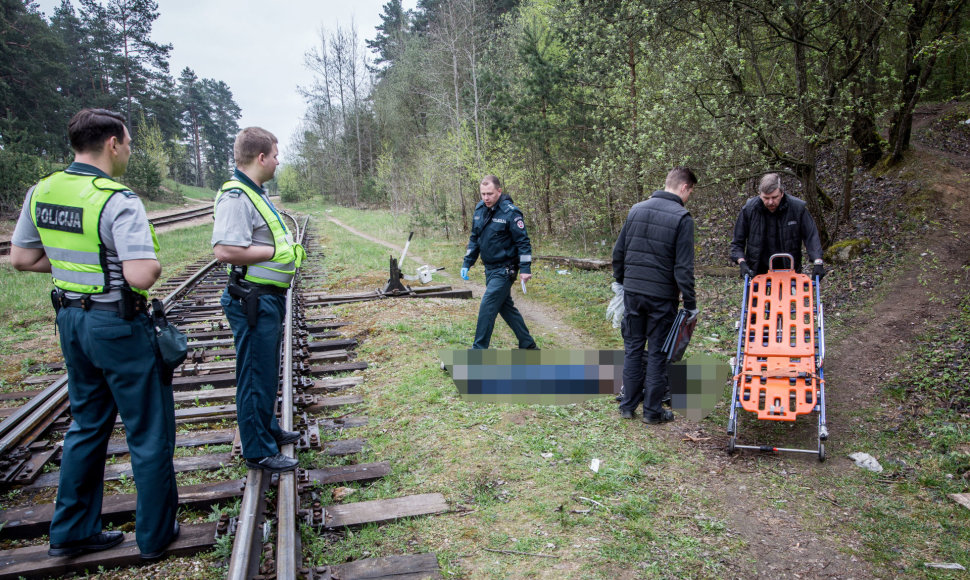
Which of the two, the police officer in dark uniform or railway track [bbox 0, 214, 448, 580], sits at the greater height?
the police officer in dark uniform

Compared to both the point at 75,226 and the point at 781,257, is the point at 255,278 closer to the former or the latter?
the point at 75,226

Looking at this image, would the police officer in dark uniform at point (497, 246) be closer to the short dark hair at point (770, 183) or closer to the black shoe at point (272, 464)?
the short dark hair at point (770, 183)

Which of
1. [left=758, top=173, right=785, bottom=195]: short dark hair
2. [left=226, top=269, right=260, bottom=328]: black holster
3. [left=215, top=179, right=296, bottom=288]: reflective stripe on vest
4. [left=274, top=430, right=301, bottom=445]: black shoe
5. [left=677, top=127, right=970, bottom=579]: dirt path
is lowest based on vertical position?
[left=677, top=127, right=970, bottom=579]: dirt path

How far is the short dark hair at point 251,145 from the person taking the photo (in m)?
3.68

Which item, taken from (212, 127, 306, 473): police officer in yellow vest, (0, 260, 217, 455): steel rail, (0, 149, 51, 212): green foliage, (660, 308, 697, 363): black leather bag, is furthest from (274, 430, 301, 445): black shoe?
(0, 149, 51, 212): green foliage

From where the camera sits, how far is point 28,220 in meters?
3.09

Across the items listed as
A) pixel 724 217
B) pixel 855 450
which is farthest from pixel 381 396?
pixel 724 217

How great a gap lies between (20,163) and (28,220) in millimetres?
29887

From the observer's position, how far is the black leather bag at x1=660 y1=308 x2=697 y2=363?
516 centimetres

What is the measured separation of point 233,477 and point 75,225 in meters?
1.99

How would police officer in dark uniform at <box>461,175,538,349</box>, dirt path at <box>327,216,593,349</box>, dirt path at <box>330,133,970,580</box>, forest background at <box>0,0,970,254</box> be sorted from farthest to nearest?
forest background at <box>0,0,970,254</box>, dirt path at <box>327,216,593,349</box>, police officer in dark uniform at <box>461,175,538,349</box>, dirt path at <box>330,133,970,580</box>

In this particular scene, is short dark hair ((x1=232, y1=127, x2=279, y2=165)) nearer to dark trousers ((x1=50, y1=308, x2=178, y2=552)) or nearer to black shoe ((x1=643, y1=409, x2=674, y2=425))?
dark trousers ((x1=50, y1=308, x2=178, y2=552))

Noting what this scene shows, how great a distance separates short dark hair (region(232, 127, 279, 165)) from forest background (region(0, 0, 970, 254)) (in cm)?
825

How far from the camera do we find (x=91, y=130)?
298 centimetres
